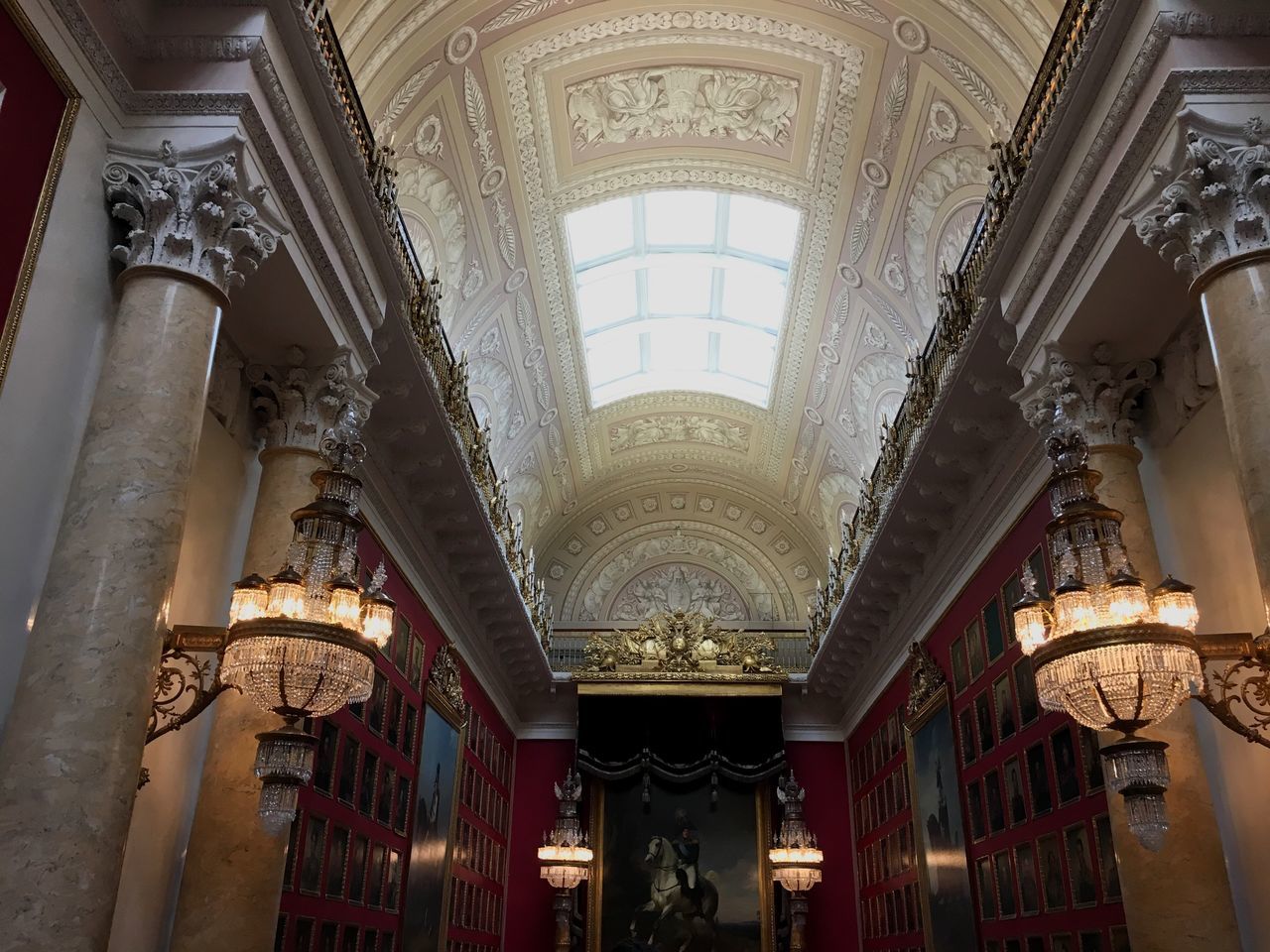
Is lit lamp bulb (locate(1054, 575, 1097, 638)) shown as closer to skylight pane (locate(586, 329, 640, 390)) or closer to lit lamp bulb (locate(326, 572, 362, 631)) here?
lit lamp bulb (locate(326, 572, 362, 631))

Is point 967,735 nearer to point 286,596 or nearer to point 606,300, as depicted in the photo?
point 286,596

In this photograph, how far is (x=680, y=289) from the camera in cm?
1727

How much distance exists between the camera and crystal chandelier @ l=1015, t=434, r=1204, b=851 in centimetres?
536

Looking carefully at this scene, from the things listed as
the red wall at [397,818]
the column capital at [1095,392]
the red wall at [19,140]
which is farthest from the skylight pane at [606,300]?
the red wall at [19,140]

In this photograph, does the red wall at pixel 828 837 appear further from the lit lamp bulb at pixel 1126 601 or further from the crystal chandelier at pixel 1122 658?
the lit lamp bulb at pixel 1126 601

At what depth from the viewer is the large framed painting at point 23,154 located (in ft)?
17.0

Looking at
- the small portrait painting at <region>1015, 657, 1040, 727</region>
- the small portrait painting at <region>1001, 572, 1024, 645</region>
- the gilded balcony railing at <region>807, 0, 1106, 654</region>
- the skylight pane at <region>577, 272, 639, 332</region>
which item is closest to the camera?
the gilded balcony railing at <region>807, 0, 1106, 654</region>

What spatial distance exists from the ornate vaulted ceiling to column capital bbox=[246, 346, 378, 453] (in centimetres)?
289

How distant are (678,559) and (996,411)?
42.5ft

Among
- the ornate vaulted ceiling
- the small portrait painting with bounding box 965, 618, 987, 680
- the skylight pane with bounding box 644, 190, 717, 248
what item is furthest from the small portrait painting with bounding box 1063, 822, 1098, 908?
the skylight pane with bounding box 644, 190, 717, 248

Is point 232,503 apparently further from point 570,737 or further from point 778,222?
point 570,737

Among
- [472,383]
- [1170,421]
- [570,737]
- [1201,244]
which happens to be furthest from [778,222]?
[570,737]

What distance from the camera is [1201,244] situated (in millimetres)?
5941

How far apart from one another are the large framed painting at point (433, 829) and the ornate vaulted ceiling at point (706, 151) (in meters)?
4.49
